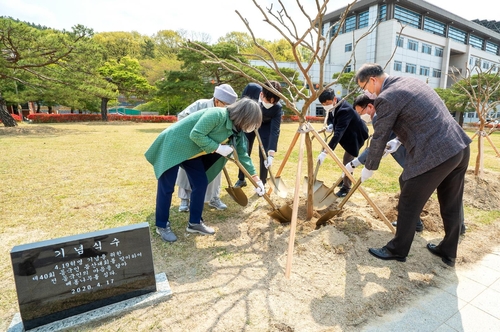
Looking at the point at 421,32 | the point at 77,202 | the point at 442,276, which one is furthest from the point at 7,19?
the point at 421,32

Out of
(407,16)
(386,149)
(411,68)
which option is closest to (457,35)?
(411,68)

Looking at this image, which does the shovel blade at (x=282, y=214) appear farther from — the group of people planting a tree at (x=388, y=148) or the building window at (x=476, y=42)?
the building window at (x=476, y=42)

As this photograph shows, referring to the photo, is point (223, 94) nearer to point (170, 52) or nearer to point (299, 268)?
point (299, 268)

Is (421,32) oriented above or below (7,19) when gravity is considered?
above

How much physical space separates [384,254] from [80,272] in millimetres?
2344

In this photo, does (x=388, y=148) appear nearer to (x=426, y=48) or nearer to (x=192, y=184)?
(x=192, y=184)

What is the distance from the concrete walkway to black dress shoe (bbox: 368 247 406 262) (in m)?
0.35

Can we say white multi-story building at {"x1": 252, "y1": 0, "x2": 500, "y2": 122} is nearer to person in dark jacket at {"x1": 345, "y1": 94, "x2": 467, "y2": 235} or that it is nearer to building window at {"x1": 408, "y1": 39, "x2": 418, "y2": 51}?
building window at {"x1": 408, "y1": 39, "x2": 418, "y2": 51}

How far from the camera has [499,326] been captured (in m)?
1.91

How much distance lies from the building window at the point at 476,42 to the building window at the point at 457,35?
1390 millimetres

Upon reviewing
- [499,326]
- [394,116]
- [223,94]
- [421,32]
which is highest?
[421,32]

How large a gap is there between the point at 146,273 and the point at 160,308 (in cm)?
25

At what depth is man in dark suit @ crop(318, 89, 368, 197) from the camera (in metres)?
3.84

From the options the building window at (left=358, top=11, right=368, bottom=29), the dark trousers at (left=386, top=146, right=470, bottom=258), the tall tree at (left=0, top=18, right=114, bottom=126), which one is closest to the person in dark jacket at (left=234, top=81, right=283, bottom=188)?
the dark trousers at (left=386, top=146, right=470, bottom=258)
